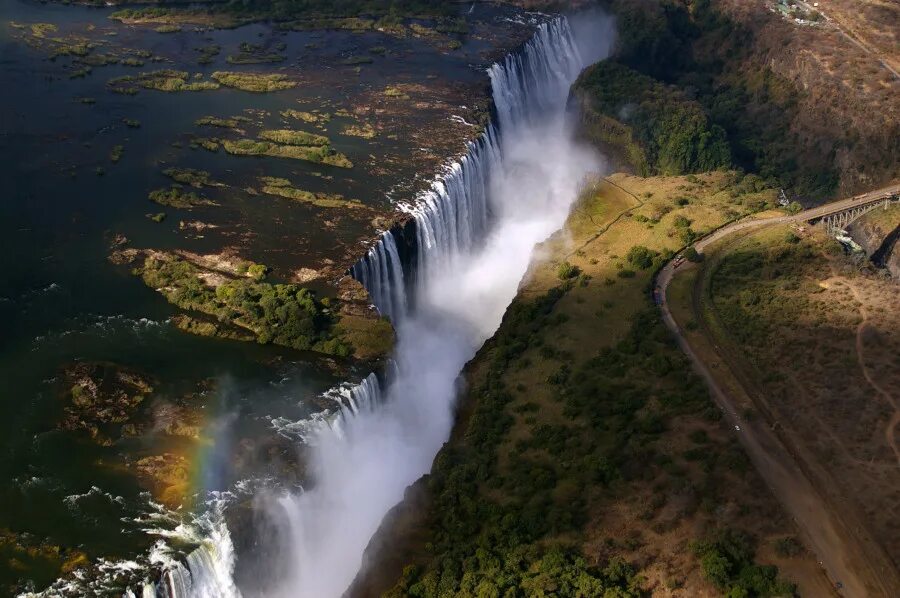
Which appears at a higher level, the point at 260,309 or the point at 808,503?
the point at 260,309

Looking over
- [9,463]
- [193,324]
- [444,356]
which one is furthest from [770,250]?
[9,463]

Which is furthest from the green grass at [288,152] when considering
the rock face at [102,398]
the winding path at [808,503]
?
the winding path at [808,503]

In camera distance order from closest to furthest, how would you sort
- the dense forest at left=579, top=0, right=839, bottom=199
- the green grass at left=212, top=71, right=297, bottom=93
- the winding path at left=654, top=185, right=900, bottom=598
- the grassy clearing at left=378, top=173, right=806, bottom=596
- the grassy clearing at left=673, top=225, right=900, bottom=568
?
the grassy clearing at left=378, top=173, right=806, bottom=596, the winding path at left=654, top=185, right=900, bottom=598, the grassy clearing at left=673, top=225, right=900, bottom=568, the green grass at left=212, top=71, right=297, bottom=93, the dense forest at left=579, top=0, right=839, bottom=199

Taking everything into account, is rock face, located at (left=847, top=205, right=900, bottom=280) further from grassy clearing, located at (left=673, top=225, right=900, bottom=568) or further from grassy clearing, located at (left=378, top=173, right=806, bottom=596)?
grassy clearing, located at (left=378, top=173, right=806, bottom=596)

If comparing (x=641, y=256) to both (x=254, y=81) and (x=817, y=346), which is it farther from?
(x=254, y=81)

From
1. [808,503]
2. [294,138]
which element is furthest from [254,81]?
[808,503]

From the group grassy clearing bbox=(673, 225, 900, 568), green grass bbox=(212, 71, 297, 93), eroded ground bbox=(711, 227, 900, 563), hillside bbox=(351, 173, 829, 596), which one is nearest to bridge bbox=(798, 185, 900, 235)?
eroded ground bbox=(711, 227, 900, 563)
